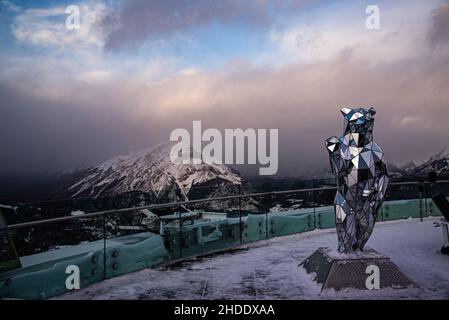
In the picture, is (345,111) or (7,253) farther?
(345,111)

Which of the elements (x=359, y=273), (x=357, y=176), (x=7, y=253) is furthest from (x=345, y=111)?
(x=7, y=253)

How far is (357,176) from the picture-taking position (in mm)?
6605

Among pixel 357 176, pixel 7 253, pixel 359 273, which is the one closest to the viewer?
pixel 7 253

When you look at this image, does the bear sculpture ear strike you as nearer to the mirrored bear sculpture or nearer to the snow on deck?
the mirrored bear sculpture

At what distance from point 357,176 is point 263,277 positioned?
82.7 inches

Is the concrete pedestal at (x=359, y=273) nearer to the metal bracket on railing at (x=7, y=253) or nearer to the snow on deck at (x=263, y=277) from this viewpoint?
the snow on deck at (x=263, y=277)

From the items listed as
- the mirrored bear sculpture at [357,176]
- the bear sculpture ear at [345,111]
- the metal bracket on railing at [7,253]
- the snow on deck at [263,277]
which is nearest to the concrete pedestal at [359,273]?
the snow on deck at [263,277]

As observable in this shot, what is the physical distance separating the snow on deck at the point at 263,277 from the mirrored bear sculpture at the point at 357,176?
0.96 meters

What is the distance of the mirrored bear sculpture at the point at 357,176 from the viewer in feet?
21.6

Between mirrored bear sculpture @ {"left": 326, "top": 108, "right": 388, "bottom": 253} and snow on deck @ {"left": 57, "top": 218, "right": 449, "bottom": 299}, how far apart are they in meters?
0.96

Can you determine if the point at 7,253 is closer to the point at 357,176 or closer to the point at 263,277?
the point at 263,277

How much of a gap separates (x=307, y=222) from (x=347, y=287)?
5.28 meters

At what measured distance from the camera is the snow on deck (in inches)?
237

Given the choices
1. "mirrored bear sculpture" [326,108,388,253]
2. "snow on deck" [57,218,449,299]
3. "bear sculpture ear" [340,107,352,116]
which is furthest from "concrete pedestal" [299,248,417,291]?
"bear sculpture ear" [340,107,352,116]
